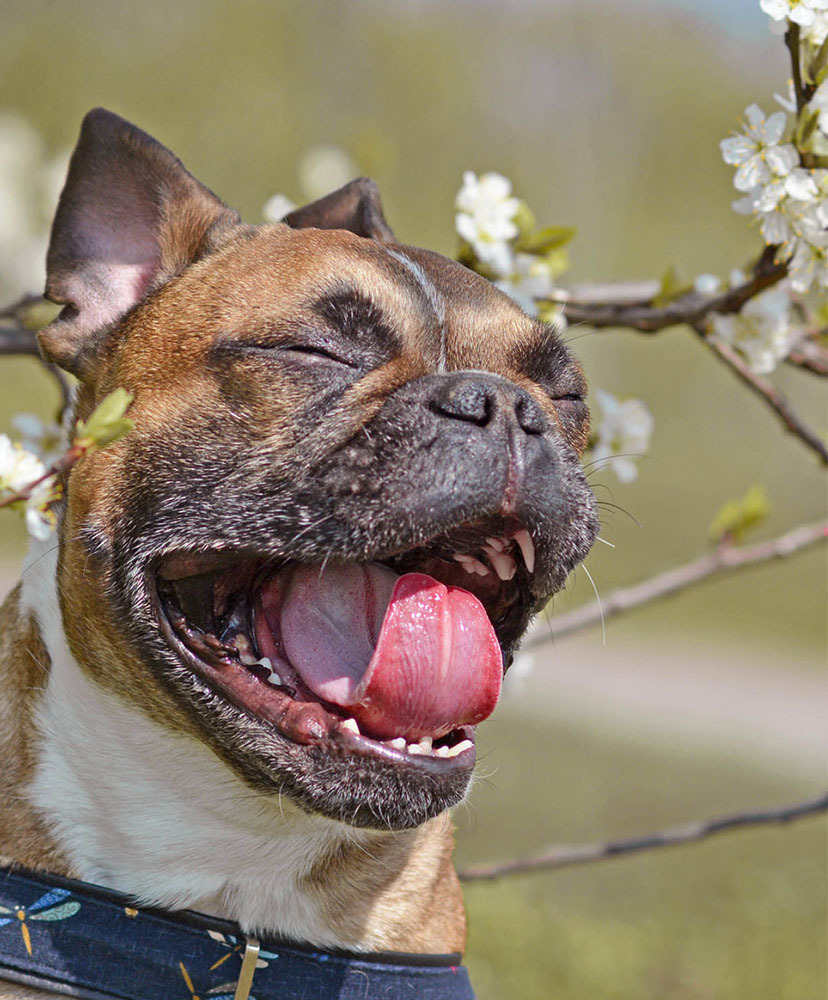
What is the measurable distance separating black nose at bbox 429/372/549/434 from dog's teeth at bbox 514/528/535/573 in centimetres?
20

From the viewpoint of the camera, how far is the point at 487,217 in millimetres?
3414

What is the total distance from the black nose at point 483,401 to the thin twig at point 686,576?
1.55m

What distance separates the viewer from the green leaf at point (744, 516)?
4.06 meters

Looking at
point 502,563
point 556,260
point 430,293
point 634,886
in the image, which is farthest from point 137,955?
point 634,886

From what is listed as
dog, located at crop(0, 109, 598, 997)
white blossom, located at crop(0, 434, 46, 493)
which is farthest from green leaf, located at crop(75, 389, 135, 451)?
dog, located at crop(0, 109, 598, 997)

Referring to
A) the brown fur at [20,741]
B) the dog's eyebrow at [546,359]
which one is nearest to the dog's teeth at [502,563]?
the dog's eyebrow at [546,359]

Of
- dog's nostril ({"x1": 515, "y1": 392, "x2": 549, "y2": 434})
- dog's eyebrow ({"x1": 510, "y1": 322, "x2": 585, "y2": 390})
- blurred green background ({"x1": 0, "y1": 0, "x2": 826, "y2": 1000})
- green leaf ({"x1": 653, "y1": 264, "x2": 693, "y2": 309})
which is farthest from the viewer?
blurred green background ({"x1": 0, "y1": 0, "x2": 826, "y2": 1000})

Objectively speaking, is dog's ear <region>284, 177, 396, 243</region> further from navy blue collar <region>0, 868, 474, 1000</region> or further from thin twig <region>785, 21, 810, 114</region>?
navy blue collar <region>0, 868, 474, 1000</region>

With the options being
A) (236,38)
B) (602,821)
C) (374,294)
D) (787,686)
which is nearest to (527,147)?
(236,38)

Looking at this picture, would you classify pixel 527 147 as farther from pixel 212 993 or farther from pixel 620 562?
pixel 212 993

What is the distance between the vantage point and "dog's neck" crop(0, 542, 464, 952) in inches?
102

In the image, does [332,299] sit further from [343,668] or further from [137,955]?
[137,955]

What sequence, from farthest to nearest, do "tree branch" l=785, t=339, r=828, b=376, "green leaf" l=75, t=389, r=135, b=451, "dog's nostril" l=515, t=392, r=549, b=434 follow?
"tree branch" l=785, t=339, r=828, b=376 < "dog's nostril" l=515, t=392, r=549, b=434 < "green leaf" l=75, t=389, r=135, b=451

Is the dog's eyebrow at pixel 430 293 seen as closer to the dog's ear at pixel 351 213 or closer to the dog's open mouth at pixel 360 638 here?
the dog's open mouth at pixel 360 638
